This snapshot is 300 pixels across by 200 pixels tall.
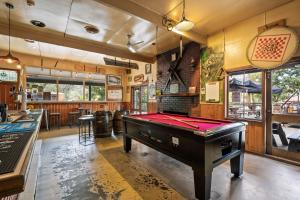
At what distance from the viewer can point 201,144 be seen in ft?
6.37

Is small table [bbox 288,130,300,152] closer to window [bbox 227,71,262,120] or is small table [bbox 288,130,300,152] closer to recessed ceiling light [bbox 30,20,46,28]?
window [bbox 227,71,262,120]

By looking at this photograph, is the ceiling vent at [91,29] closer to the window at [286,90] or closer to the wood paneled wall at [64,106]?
the wood paneled wall at [64,106]

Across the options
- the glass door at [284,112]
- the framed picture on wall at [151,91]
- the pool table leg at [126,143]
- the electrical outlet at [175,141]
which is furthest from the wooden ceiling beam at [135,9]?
the framed picture on wall at [151,91]

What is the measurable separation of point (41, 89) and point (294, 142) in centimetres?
936

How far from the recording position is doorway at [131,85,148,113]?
838 centimetres

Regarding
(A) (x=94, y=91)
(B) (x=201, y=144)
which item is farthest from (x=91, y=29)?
(A) (x=94, y=91)

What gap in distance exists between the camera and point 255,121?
3867 millimetres

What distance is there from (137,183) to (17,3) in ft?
14.3

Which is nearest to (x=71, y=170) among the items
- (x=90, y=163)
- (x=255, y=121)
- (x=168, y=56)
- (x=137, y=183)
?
(x=90, y=163)

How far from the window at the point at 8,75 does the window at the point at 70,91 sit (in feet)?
5.65

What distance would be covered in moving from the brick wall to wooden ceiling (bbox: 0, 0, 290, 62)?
0.56 meters

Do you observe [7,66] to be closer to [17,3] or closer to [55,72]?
[55,72]

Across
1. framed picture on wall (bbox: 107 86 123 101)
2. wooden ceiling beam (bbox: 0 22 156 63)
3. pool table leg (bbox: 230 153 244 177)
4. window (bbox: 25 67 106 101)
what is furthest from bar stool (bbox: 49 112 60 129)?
pool table leg (bbox: 230 153 244 177)

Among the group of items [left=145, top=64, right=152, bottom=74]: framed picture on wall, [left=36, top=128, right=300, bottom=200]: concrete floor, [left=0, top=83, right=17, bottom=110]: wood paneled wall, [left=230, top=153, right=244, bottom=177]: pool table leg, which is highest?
[left=145, top=64, right=152, bottom=74]: framed picture on wall
